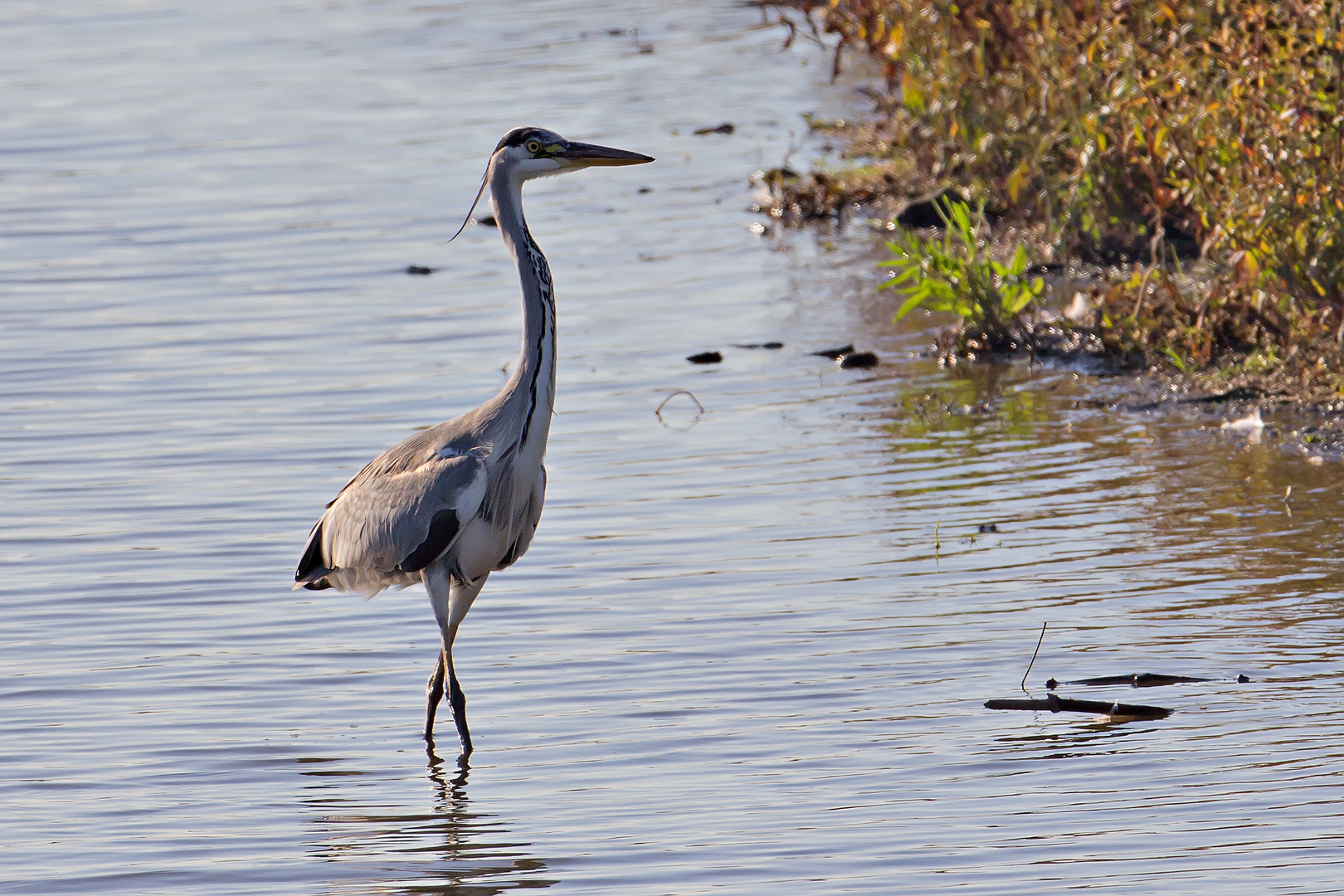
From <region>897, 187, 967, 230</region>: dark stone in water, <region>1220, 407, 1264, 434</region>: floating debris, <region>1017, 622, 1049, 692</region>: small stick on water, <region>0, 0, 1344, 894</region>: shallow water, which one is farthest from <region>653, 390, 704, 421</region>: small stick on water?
<region>1017, 622, 1049, 692</region>: small stick on water

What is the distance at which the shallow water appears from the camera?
16.3 feet

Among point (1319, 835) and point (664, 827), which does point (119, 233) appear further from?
point (1319, 835)

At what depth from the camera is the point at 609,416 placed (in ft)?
29.6

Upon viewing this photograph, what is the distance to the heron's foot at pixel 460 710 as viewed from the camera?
572 cm

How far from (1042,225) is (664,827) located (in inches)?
260

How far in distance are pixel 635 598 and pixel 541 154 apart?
1.64 m

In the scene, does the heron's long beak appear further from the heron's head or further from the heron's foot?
the heron's foot

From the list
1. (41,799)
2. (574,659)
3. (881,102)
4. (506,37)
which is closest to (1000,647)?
(574,659)

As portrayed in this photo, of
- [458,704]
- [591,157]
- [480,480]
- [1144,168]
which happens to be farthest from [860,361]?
[458,704]

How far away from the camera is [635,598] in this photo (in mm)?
6789

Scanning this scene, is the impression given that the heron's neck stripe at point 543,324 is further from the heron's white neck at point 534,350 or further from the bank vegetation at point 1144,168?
the bank vegetation at point 1144,168

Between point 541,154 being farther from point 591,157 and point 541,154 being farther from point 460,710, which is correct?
point 460,710

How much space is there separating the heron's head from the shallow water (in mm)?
1588

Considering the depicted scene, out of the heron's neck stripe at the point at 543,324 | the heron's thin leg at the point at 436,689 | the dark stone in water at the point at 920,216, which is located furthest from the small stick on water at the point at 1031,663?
the dark stone in water at the point at 920,216
